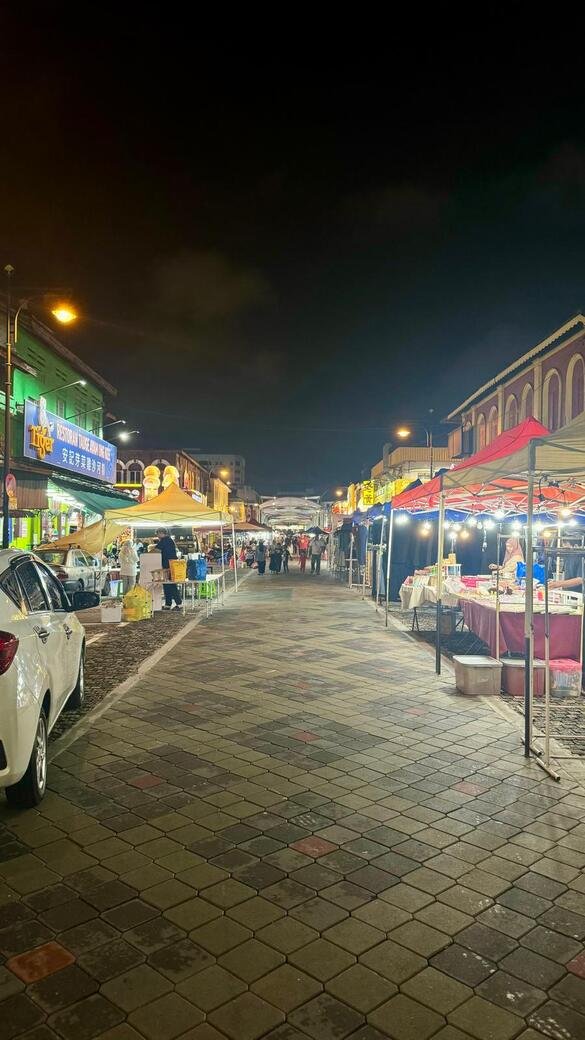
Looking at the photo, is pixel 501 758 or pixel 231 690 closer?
pixel 501 758

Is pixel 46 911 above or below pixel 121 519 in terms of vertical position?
below

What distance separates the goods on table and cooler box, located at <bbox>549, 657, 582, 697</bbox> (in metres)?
9.70

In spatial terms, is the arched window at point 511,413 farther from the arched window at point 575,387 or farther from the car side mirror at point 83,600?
A: the car side mirror at point 83,600

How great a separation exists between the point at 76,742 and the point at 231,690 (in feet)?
7.81

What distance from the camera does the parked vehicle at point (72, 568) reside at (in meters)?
18.0

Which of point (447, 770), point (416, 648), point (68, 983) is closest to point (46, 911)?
point (68, 983)

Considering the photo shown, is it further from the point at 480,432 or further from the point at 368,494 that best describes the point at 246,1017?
the point at 480,432

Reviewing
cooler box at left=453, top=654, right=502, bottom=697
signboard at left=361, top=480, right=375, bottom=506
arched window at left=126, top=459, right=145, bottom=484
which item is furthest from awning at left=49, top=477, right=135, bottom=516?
arched window at left=126, top=459, right=145, bottom=484

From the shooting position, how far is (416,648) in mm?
11258

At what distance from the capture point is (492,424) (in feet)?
117

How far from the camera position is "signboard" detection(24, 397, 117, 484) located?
22.0m

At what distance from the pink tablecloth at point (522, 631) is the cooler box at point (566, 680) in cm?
58

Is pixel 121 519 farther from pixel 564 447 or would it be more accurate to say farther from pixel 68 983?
pixel 68 983

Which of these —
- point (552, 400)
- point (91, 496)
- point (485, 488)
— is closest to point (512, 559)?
point (485, 488)
